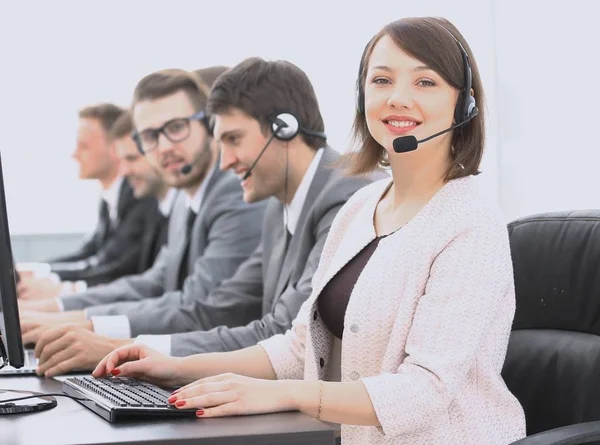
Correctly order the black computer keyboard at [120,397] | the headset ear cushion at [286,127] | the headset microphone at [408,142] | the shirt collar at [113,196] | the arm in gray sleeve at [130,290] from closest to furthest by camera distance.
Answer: the black computer keyboard at [120,397], the headset microphone at [408,142], the headset ear cushion at [286,127], the arm in gray sleeve at [130,290], the shirt collar at [113,196]

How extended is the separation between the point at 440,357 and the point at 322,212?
833mm

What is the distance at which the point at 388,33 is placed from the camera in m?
1.60

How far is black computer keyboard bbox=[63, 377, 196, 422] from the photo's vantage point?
4.11 ft

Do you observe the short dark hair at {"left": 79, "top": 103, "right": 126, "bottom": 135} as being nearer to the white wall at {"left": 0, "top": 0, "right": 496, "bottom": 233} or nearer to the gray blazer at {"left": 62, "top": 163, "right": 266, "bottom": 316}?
the white wall at {"left": 0, "top": 0, "right": 496, "bottom": 233}

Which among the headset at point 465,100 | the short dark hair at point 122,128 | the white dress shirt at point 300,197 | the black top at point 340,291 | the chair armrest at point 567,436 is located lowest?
the chair armrest at point 567,436

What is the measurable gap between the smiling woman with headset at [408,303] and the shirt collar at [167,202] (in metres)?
2.33

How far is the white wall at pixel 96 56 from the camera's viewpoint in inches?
150

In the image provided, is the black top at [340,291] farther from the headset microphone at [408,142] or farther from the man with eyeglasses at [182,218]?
the man with eyeglasses at [182,218]

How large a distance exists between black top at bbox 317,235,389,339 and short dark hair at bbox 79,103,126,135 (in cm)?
324

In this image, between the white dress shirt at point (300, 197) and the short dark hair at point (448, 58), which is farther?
the white dress shirt at point (300, 197)

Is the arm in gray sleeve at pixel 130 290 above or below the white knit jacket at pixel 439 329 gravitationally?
below

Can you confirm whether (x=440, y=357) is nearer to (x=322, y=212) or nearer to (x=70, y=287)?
(x=322, y=212)

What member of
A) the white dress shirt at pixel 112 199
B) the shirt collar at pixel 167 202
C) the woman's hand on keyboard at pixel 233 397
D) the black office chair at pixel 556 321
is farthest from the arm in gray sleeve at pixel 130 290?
the woman's hand on keyboard at pixel 233 397

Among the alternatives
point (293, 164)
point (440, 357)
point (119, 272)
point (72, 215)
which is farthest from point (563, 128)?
point (72, 215)
